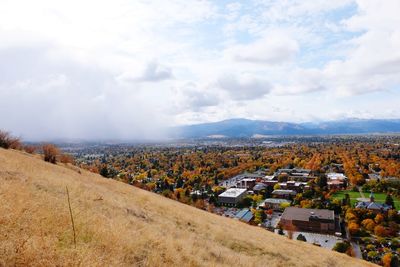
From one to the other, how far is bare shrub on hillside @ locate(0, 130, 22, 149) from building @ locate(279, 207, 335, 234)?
41770 mm

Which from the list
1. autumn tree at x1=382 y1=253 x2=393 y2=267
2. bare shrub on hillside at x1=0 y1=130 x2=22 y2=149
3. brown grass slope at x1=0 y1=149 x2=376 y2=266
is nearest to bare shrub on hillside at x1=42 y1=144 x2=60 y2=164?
bare shrub on hillside at x1=0 y1=130 x2=22 y2=149

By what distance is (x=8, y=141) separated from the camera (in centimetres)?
3206

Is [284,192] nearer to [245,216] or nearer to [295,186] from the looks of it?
[295,186]

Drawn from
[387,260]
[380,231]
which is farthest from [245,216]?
[387,260]

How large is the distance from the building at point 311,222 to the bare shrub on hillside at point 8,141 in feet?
137

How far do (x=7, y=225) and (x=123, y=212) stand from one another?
746cm

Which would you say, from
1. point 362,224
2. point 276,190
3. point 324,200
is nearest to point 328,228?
point 362,224

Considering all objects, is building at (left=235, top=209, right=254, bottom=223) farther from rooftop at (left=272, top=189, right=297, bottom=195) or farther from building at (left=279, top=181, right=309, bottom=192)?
building at (left=279, top=181, right=309, bottom=192)

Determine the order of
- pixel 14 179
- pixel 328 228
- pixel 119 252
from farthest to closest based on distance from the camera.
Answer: pixel 328 228 → pixel 14 179 → pixel 119 252

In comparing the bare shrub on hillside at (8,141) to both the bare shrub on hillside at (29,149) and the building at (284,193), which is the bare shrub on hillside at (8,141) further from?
the building at (284,193)

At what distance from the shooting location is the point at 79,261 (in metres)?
7.09

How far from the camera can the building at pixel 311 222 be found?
51750 millimetres

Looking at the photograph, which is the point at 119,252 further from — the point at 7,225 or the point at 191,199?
the point at 191,199

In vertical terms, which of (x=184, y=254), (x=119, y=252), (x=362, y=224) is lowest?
(x=362, y=224)
